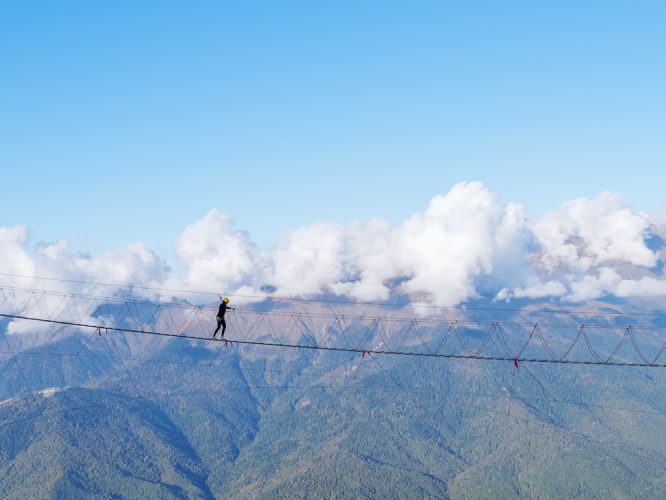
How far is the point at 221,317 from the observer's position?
5253cm
